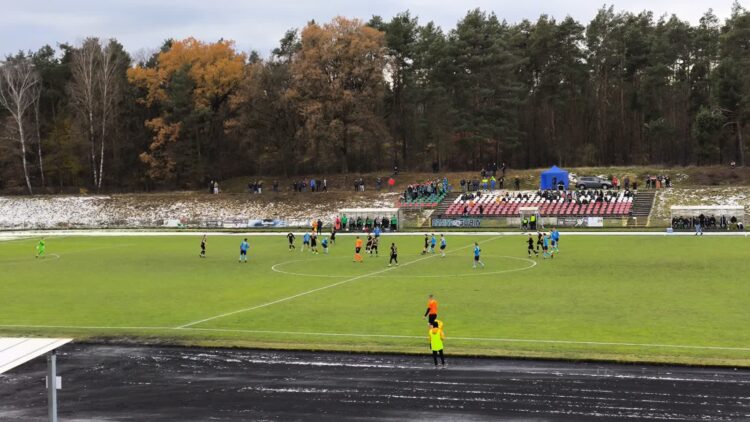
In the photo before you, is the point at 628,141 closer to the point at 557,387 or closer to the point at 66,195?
the point at 66,195

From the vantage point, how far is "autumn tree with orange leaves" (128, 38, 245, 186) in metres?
101

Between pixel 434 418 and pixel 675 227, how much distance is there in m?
53.6

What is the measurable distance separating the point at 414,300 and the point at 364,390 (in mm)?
13094

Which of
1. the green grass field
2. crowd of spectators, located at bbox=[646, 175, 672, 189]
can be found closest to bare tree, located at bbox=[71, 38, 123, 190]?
the green grass field

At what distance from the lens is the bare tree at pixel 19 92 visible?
329 feet

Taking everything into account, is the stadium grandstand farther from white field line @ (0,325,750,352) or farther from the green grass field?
white field line @ (0,325,750,352)

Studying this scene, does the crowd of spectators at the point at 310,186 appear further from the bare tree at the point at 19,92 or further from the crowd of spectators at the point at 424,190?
the bare tree at the point at 19,92

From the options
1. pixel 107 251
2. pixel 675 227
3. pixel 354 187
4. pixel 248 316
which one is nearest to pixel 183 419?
pixel 248 316

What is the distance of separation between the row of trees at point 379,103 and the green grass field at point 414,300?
149ft

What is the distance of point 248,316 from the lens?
30203 millimetres

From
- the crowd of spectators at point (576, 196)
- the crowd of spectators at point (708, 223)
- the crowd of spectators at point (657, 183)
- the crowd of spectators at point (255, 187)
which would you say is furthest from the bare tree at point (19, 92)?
the crowd of spectators at point (708, 223)

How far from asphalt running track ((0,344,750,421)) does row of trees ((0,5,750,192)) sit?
234 ft

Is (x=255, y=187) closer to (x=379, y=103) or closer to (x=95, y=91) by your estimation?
(x=379, y=103)

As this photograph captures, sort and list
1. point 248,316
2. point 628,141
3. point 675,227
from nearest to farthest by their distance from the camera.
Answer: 1. point 248,316
2. point 675,227
3. point 628,141
